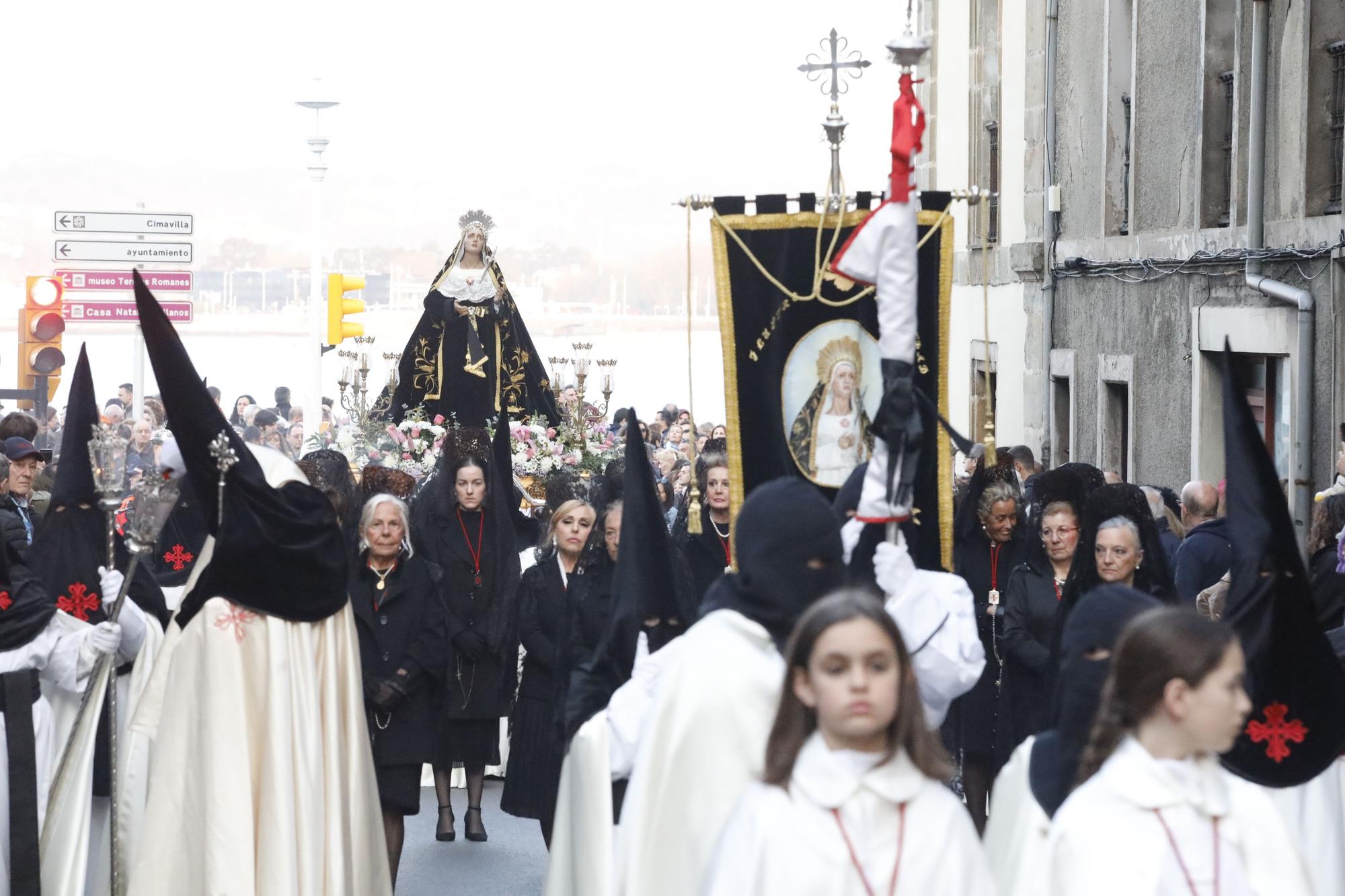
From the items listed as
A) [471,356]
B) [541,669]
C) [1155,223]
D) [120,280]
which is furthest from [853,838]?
[1155,223]

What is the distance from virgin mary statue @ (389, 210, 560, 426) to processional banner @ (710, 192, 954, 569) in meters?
6.21

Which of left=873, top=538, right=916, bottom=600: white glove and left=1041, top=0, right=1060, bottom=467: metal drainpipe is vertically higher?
left=1041, top=0, right=1060, bottom=467: metal drainpipe

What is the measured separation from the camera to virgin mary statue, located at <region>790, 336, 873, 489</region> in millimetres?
7668

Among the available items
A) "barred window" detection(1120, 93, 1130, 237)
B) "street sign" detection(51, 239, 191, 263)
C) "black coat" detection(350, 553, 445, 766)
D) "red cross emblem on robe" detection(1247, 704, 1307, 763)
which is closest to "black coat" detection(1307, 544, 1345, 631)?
"red cross emblem on robe" detection(1247, 704, 1307, 763)

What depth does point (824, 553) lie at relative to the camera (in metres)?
4.81

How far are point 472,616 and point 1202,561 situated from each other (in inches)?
127

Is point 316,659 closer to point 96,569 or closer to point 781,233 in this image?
point 96,569

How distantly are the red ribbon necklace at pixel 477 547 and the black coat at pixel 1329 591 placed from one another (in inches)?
144

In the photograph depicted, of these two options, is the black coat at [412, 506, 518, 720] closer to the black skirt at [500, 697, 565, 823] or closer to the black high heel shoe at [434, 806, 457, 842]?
the black high heel shoe at [434, 806, 457, 842]

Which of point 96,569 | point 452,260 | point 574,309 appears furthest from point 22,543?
point 574,309

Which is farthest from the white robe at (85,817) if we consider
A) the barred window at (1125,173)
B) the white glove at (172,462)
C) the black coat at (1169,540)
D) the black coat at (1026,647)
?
the barred window at (1125,173)

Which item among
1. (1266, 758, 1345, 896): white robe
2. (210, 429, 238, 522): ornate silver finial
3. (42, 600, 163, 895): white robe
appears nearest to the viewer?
(1266, 758, 1345, 896): white robe

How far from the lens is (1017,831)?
4934mm

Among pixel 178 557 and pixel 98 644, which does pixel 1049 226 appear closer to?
pixel 178 557
